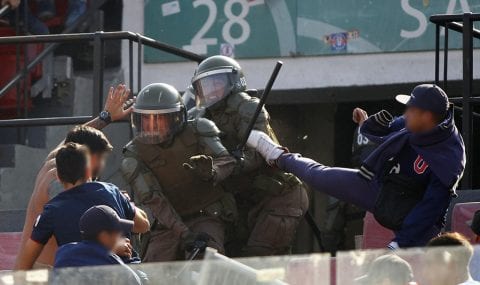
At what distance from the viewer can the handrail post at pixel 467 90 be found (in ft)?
32.4

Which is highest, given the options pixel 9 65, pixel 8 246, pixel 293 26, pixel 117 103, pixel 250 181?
pixel 293 26

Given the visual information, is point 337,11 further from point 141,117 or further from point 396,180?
point 396,180

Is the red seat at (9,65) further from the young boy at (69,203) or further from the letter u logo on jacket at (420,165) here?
the letter u logo on jacket at (420,165)

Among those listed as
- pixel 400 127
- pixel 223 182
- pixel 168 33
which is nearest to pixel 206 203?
pixel 223 182

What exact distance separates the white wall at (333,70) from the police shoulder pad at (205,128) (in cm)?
349

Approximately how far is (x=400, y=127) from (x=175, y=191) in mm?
1635

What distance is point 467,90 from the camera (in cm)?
997

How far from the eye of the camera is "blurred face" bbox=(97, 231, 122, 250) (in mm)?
7066

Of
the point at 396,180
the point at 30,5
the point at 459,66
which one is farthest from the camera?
the point at 30,5

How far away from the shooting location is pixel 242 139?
9.36 meters

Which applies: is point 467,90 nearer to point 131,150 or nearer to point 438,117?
point 438,117

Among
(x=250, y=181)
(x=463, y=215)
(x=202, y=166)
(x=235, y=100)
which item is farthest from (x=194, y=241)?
(x=463, y=215)

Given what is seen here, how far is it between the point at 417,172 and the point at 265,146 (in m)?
1.10

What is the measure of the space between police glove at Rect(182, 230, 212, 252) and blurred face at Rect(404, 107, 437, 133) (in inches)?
63.7
